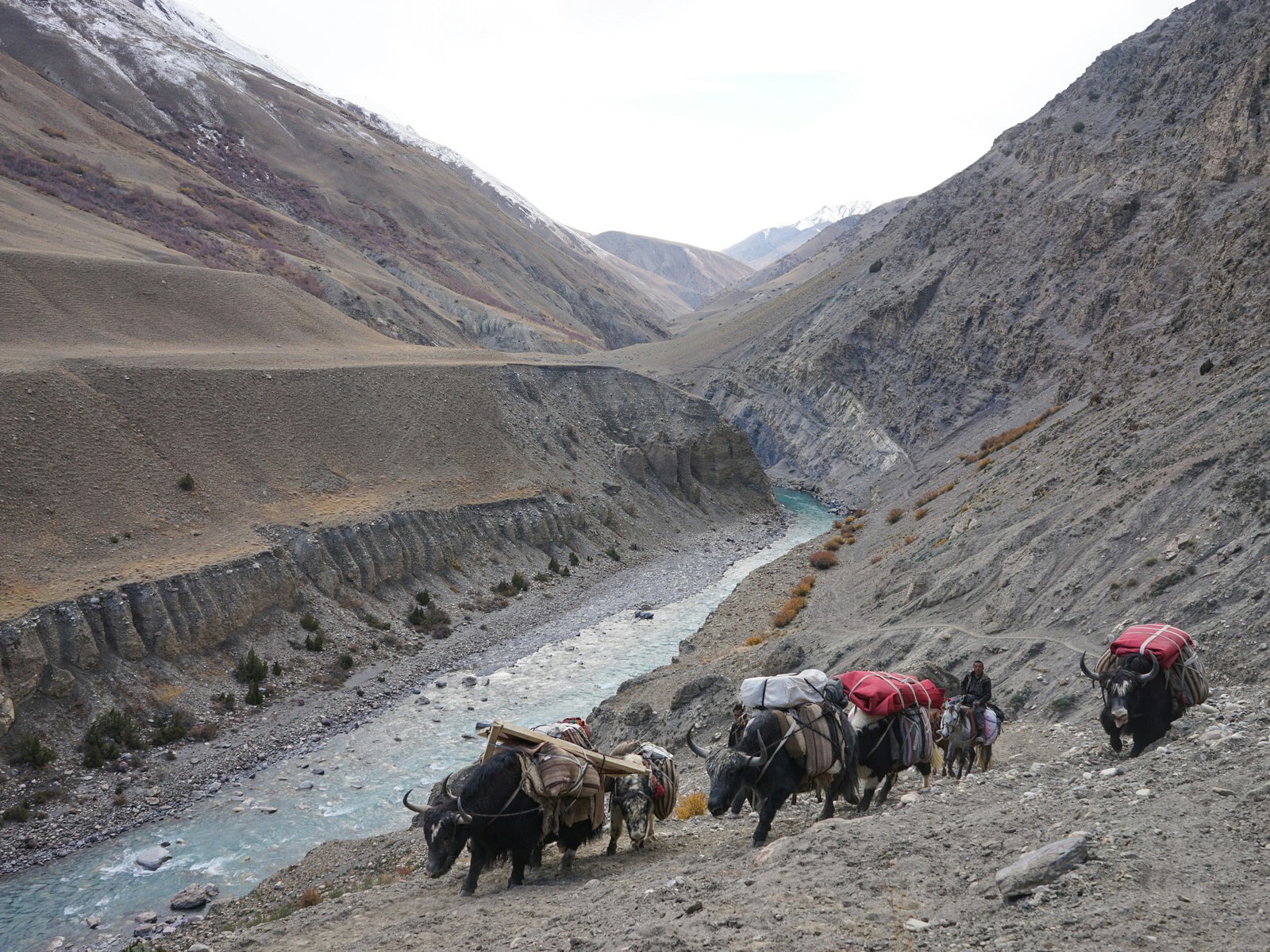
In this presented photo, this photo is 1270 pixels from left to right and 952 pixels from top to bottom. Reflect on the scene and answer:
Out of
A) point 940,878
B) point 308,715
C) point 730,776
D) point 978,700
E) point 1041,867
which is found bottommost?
point 978,700

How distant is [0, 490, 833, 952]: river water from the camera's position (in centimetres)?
1552

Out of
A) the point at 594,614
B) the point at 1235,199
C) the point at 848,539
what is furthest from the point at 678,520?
the point at 1235,199

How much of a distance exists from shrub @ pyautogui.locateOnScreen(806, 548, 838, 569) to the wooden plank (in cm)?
2798

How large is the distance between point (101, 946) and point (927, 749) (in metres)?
13.9

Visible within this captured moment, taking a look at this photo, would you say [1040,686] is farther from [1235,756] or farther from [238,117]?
[238,117]

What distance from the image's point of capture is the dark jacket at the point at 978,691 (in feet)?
40.6

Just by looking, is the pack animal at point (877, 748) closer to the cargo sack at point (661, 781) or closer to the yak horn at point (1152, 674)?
the cargo sack at point (661, 781)

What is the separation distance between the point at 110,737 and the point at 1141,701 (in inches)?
852

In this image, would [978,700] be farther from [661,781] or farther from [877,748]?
[661,781]

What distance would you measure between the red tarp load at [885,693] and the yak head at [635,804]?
278 centimetres

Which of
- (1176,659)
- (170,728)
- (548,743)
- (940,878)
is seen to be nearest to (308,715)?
(170,728)

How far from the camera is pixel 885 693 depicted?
10.3m

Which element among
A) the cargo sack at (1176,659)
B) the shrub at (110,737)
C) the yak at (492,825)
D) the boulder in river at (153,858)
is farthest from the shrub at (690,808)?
the shrub at (110,737)

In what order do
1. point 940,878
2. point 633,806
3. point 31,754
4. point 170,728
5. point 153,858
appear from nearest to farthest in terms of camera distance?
point 940,878
point 633,806
point 153,858
point 31,754
point 170,728
